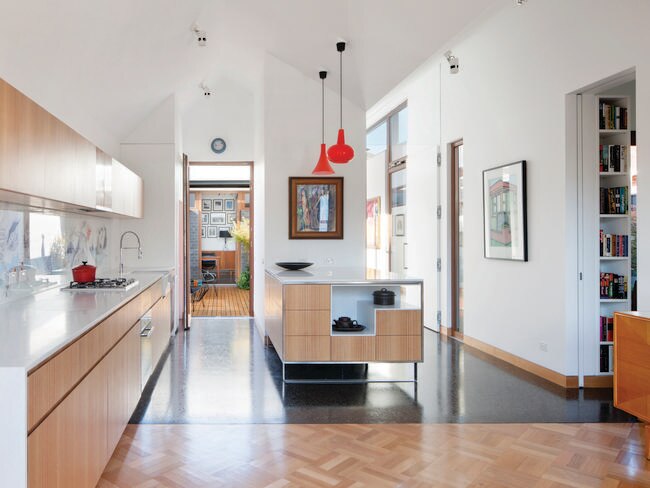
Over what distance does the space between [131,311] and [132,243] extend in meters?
3.48

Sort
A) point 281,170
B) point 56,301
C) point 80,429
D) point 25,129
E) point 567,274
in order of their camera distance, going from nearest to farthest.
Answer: point 80,429, point 25,129, point 56,301, point 567,274, point 281,170

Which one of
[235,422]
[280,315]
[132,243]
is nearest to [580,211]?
[280,315]

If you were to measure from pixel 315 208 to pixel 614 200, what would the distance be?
3135 mm

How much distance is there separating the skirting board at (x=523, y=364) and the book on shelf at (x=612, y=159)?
1.72 m

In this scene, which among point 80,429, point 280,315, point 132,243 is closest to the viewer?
point 80,429

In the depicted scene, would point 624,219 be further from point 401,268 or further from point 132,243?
point 132,243

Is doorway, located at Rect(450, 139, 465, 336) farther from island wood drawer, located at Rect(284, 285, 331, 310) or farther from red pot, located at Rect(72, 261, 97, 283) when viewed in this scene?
red pot, located at Rect(72, 261, 97, 283)

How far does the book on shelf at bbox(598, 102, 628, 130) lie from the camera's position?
4.26m

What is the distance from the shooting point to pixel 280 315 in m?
4.56

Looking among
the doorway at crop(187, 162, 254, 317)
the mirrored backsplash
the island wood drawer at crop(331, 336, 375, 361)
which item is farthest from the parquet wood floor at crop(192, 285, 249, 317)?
the island wood drawer at crop(331, 336, 375, 361)

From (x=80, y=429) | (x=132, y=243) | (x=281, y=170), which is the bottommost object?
(x=80, y=429)

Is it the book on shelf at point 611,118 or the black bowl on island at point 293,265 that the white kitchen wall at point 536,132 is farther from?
the black bowl on island at point 293,265

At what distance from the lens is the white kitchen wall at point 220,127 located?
26.4ft

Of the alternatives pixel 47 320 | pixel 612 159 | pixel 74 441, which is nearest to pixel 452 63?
pixel 612 159
